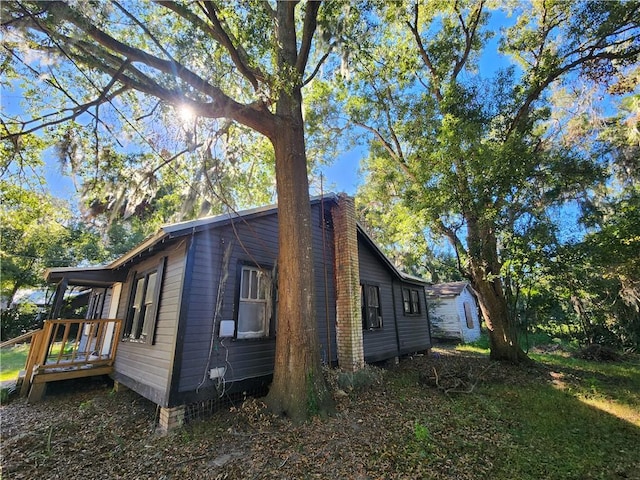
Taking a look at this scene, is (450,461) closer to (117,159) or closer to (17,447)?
(17,447)

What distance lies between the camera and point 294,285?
516 cm

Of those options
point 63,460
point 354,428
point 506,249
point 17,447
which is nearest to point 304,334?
point 354,428

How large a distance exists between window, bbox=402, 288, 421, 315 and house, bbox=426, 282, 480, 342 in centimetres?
747

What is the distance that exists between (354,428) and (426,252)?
6.34 meters

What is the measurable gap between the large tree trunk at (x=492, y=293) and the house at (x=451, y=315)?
9282 mm

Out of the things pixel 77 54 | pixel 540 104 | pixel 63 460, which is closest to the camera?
pixel 63 460

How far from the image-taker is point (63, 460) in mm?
3994

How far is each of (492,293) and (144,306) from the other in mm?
10274

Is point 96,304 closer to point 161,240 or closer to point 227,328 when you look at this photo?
point 161,240

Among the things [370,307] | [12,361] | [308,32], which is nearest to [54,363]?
[370,307]

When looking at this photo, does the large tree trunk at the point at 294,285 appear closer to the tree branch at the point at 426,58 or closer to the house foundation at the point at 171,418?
the house foundation at the point at 171,418

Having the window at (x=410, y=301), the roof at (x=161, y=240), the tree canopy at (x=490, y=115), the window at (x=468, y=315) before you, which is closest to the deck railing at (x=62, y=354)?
the roof at (x=161, y=240)

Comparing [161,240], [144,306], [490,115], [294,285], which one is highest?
[490,115]

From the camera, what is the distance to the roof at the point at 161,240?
526 cm
